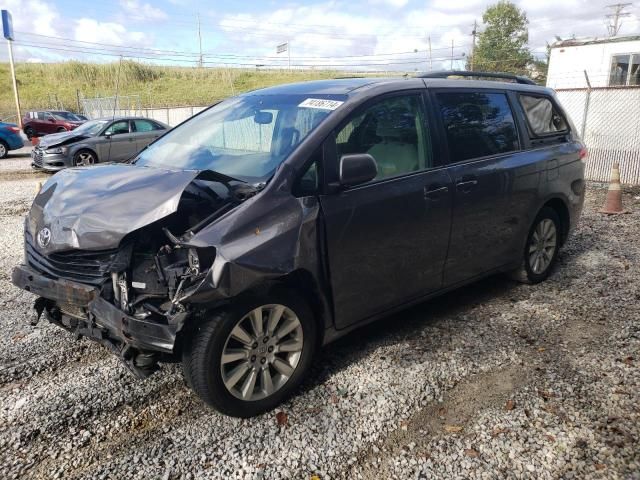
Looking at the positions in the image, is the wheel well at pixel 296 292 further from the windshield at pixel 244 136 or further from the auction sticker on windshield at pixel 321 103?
the auction sticker on windshield at pixel 321 103

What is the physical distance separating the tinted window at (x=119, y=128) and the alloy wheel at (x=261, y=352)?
13.0 metres

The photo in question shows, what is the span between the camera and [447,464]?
8.66 ft

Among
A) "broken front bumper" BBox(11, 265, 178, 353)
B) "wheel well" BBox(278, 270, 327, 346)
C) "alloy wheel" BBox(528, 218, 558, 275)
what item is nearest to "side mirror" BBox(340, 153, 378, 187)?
"wheel well" BBox(278, 270, 327, 346)

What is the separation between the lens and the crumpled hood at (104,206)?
110 inches

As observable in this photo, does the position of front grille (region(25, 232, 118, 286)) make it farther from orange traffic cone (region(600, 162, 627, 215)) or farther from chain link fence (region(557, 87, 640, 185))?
Result: chain link fence (region(557, 87, 640, 185))

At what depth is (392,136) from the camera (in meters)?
3.60

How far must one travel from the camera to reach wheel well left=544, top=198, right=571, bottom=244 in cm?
514

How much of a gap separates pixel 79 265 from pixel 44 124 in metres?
27.2

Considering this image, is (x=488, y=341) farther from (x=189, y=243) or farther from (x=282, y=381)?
(x=189, y=243)

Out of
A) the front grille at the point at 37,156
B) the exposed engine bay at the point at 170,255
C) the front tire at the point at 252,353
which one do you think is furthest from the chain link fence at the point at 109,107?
the front tire at the point at 252,353

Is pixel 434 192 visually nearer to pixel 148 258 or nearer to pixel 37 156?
pixel 148 258

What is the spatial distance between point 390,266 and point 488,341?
1.11 meters

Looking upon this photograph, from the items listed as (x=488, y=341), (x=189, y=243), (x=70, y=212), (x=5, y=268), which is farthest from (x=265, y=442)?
(x=5, y=268)

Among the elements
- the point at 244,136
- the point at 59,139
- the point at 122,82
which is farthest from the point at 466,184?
the point at 122,82
